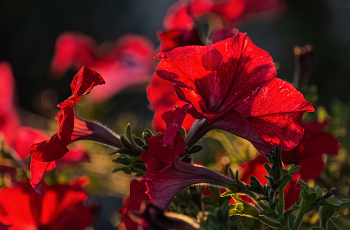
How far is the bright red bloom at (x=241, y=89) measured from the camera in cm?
40

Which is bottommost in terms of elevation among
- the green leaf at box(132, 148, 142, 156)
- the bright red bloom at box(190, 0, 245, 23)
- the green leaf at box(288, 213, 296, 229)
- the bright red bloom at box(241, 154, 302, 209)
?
the bright red bloom at box(241, 154, 302, 209)

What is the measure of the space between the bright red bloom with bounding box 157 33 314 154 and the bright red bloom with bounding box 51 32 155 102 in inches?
29.6

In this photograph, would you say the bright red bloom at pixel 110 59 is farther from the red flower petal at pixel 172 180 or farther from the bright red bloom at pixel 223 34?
the red flower petal at pixel 172 180

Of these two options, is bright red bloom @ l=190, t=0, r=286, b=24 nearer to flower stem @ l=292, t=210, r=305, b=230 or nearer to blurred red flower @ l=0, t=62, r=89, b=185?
blurred red flower @ l=0, t=62, r=89, b=185

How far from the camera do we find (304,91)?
61cm

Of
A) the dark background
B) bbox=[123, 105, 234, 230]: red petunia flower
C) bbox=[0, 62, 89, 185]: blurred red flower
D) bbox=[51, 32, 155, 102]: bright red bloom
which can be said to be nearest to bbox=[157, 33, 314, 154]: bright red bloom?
bbox=[123, 105, 234, 230]: red petunia flower

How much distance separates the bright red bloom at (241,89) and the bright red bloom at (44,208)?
0.88ft

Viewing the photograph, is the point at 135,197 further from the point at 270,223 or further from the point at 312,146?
the point at 312,146

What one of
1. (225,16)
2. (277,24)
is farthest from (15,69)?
(225,16)

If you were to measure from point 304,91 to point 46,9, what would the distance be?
3196 mm

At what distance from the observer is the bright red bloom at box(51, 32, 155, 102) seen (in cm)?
110

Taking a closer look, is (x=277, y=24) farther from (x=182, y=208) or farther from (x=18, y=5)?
(x=182, y=208)

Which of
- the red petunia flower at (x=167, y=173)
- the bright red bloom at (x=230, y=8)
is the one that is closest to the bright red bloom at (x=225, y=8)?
the bright red bloom at (x=230, y=8)

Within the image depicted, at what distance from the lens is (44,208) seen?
0.55 m
